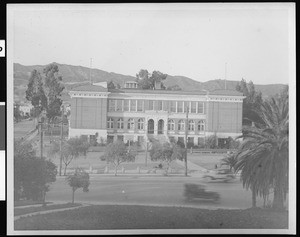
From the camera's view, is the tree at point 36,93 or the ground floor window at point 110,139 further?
the ground floor window at point 110,139

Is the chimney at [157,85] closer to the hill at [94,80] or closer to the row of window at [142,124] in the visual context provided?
the hill at [94,80]

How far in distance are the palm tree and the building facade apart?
208 mm

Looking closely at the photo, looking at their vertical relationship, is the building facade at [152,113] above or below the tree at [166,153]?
above

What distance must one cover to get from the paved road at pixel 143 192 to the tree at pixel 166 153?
0.61 ft

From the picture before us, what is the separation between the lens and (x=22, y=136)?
4.97m

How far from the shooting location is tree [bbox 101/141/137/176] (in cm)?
506

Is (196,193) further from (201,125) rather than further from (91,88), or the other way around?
(91,88)

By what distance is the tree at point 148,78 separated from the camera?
5.00 metres

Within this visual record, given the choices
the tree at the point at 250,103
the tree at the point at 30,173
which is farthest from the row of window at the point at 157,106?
the tree at the point at 30,173

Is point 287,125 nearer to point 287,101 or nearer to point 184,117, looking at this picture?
point 287,101

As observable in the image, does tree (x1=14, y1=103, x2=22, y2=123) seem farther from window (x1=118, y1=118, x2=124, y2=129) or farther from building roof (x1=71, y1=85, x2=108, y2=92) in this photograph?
window (x1=118, y1=118, x2=124, y2=129)

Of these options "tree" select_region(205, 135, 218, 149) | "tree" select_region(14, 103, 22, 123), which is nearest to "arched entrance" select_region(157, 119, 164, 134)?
"tree" select_region(205, 135, 218, 149)

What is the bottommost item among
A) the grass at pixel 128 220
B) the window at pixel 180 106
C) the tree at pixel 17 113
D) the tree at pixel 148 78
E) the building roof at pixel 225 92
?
the grass at pixel 128 220

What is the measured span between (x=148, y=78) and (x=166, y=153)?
0.80m
